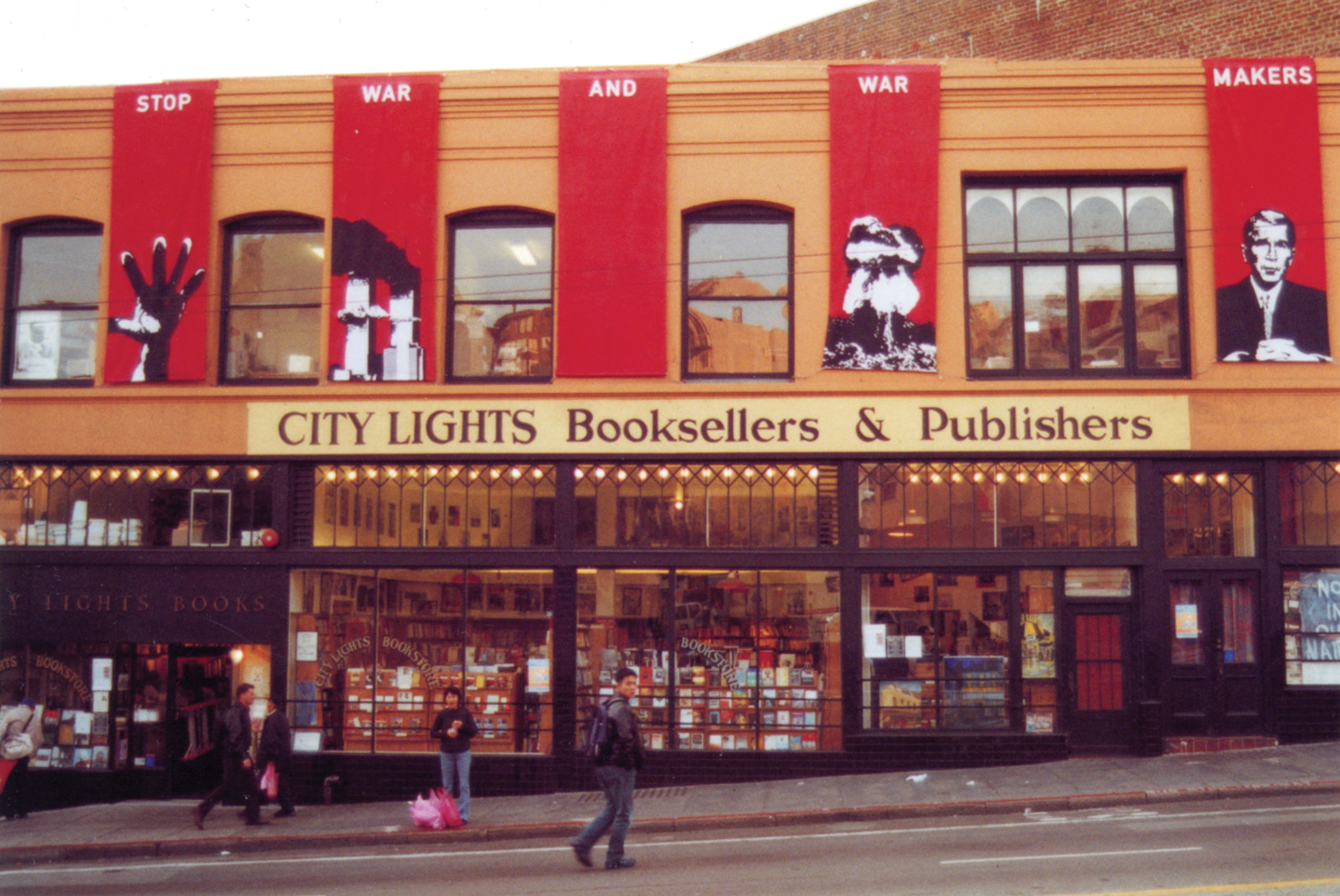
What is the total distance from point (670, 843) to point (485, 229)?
896 cm

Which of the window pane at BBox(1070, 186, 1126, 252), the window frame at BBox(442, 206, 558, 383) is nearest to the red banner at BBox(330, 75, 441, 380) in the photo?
the window frame at BBox(442, 206, 558, 383)

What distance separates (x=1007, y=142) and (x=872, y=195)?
6.57 feet

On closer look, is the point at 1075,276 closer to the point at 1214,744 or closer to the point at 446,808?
the point at 1214,744

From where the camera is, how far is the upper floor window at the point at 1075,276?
54.2 ft

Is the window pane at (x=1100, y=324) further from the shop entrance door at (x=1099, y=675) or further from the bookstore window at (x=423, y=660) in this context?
the bookstore window at (x=423, y=660)

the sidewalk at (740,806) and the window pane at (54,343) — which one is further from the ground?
the window pane at (54,343)

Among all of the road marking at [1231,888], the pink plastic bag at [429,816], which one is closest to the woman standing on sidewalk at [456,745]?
the pink plastic bag at [429,816]

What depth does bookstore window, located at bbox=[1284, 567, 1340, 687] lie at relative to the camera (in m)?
15.9

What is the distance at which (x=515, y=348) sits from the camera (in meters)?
17.0

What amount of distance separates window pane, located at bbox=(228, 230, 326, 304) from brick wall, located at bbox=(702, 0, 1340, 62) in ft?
46.3

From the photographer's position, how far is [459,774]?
46.6 ft

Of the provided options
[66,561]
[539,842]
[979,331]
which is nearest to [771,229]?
[979,331]

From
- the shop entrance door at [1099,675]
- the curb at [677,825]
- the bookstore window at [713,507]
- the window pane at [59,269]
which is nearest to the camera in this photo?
the curb at [677,825]

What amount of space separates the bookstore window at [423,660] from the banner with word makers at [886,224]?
5.45m
